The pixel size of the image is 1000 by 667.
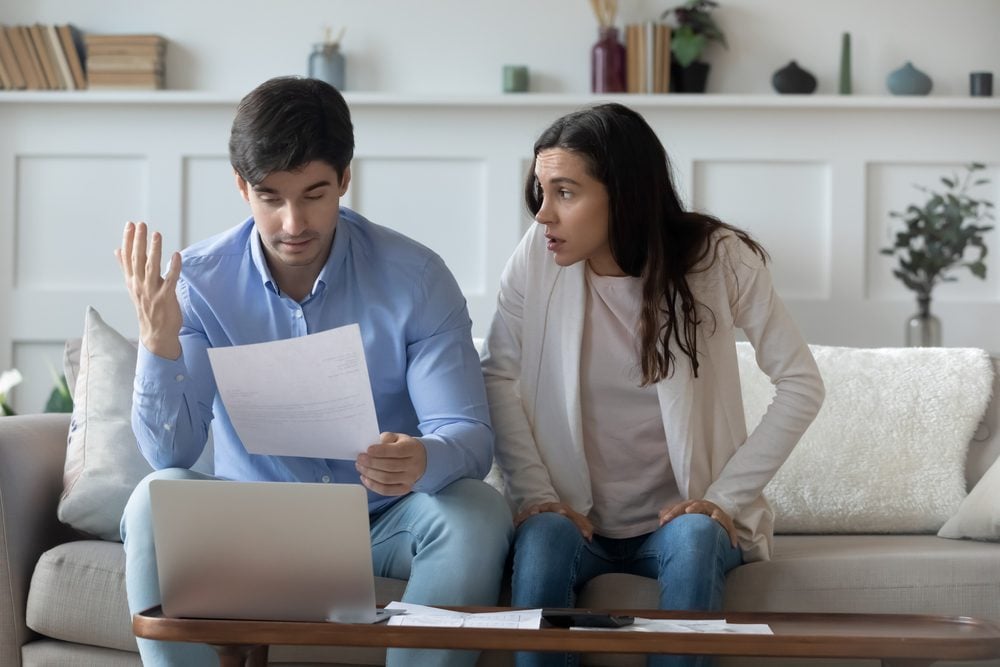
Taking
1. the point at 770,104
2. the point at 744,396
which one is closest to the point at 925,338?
the point at 770,104

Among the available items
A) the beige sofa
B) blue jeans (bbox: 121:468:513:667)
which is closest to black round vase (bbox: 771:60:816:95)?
the beige sofa

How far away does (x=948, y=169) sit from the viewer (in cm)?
382

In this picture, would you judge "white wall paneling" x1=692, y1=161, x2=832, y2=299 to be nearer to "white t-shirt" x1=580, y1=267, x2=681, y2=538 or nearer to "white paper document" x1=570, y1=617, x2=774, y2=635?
"white t-shirt" x1=580, y1=267, x2=681, y2=538

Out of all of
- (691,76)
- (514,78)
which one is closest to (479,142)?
(514,78)

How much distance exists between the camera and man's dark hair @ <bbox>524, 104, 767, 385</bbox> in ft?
6.05

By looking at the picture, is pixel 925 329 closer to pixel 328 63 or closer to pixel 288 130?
pixel 328 63

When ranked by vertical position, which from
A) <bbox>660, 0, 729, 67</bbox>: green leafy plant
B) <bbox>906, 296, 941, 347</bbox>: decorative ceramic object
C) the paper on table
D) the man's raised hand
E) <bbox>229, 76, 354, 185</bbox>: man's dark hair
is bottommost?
<bbox>906, 296, 941, 347</bbox>: decorative ceramic object

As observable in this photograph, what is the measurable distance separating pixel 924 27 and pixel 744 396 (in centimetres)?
209

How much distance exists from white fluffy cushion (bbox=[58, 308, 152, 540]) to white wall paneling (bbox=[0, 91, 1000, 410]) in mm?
1723

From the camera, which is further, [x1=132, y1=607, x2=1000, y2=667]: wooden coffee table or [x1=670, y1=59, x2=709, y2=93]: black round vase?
[x1=670, y1=59, x2=709, y2=93]: black round vase

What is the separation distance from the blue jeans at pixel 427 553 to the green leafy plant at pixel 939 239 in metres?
2.27

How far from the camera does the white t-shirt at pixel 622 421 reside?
1888mm

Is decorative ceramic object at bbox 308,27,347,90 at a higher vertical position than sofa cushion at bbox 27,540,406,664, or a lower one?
higher

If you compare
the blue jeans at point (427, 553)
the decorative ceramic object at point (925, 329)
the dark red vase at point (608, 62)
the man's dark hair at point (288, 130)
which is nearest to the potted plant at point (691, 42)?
the dark red vase at point (608, 62)
